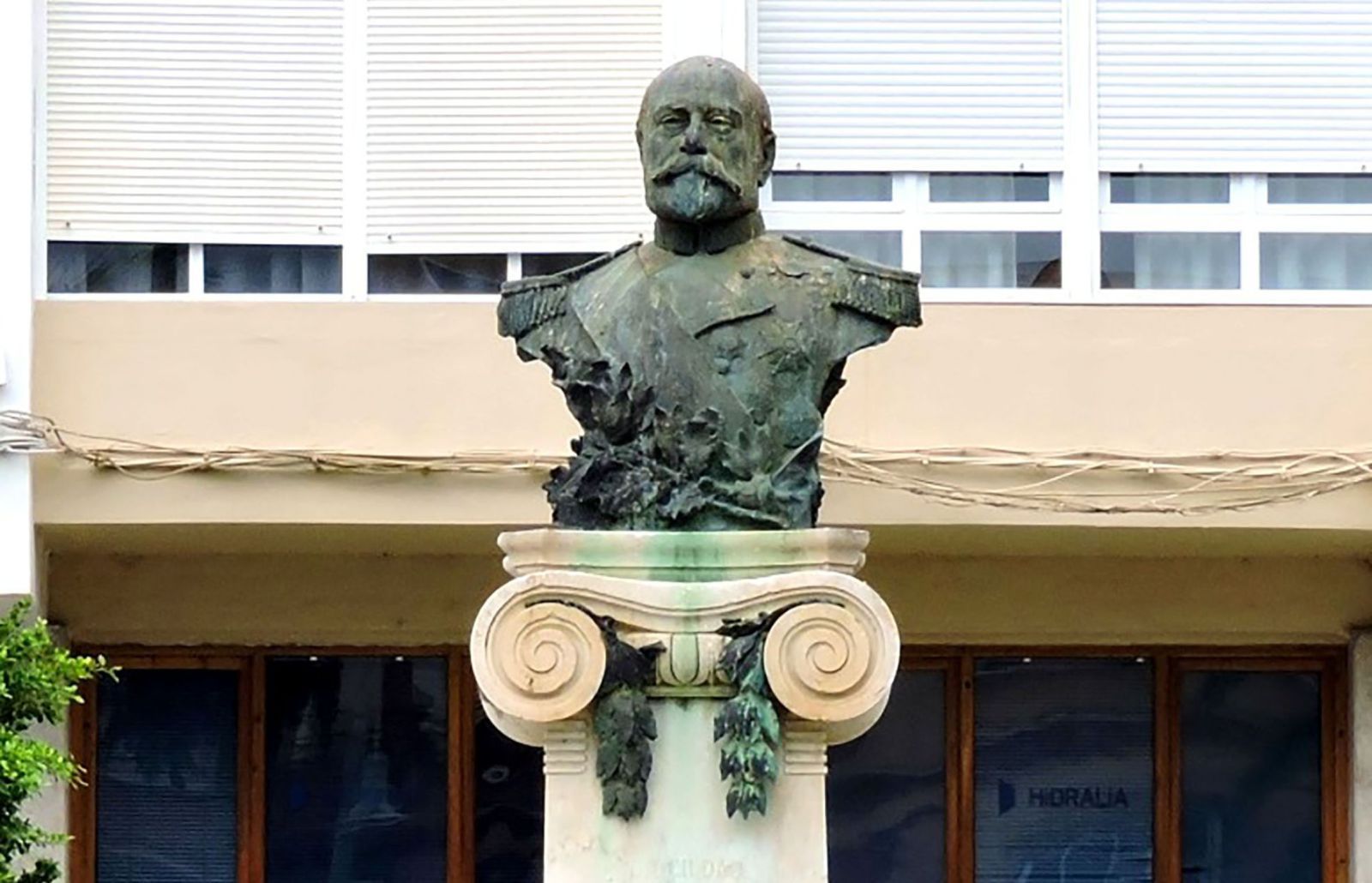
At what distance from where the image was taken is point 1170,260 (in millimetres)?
11453

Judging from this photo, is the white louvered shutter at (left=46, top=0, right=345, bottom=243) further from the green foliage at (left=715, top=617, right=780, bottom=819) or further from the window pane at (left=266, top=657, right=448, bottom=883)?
the green foliage at (left=715, top=617, right=780, bottom=819)

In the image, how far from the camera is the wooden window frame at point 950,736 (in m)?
12.3

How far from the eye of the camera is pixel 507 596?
7.84 m

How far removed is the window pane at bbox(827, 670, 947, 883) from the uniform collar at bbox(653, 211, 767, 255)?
4.45 m

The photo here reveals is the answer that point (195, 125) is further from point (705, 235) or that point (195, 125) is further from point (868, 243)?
point (705, 235)

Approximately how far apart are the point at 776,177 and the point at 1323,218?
189cm

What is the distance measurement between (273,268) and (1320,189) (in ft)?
11.8

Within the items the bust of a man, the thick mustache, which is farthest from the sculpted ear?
the thick mustache

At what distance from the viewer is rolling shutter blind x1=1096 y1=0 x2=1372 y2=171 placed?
1140cm

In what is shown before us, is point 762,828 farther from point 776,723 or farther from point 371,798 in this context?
point 371,798

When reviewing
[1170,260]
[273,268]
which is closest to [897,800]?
[1170,260]

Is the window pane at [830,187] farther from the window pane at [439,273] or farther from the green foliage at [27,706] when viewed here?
the green foliage at [27,706]

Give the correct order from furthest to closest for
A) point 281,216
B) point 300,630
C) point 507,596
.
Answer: point 300,630, point 281,216, point 507,596

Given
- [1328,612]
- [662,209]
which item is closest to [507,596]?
[662,209]
